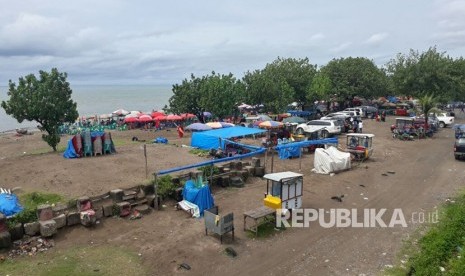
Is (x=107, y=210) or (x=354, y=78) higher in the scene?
(x=354, y=78)

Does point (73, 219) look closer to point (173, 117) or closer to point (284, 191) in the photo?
point (284, 191)

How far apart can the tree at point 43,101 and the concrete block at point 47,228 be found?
512 inches

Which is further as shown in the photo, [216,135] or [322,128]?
[322,128]

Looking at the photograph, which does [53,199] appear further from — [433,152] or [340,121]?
[340,121]

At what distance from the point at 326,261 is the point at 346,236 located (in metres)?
1.86

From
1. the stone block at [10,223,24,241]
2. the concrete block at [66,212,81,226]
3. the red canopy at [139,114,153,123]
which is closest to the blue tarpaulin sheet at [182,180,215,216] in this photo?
the concrete block at [66,212,81,226]

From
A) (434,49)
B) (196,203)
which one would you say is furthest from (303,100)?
(196,203)

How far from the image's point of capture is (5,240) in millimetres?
10102

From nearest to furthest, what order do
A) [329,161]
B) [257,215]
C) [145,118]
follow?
[257,215] < [329,161] < [145,118]

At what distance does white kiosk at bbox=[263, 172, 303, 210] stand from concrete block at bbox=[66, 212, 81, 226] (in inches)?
249

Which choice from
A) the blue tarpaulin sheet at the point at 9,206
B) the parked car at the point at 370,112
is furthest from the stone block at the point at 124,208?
the parked car at the point at 370,112

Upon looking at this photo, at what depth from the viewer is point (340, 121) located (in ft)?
105

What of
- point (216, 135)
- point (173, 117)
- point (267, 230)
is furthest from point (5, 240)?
point (173, 117)

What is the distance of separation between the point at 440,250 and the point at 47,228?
Answer: 11.3 meters
